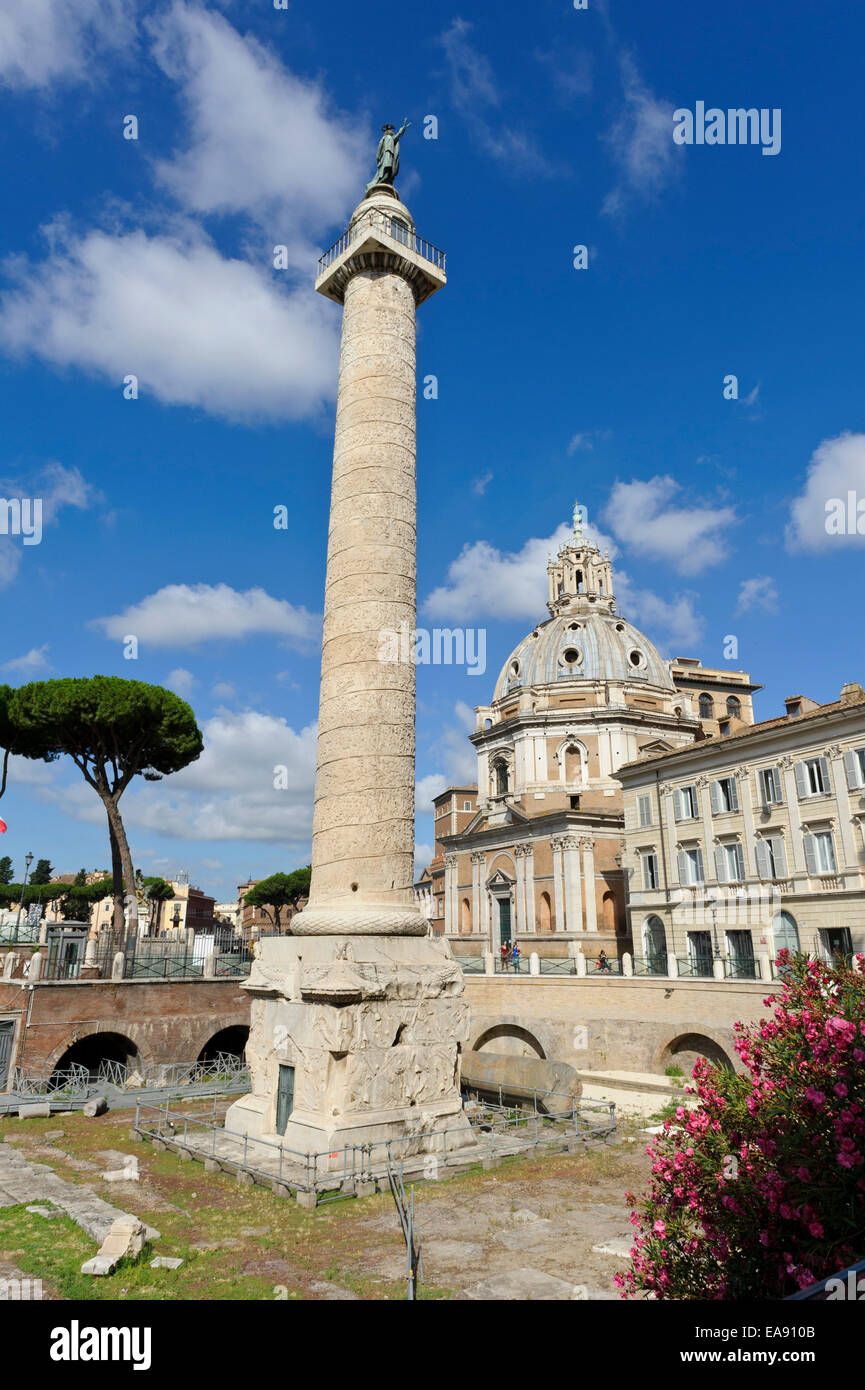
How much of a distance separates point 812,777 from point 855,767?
5.74 ft

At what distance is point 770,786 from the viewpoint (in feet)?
102

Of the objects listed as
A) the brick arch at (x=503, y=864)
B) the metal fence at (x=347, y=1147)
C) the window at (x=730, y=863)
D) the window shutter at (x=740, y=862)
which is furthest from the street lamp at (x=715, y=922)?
the brick arch at (x=503, y=864)

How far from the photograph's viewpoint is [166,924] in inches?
3583

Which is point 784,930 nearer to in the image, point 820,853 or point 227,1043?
point 820,853

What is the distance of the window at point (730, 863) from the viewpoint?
3159 cm

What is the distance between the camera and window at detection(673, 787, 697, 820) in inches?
1355

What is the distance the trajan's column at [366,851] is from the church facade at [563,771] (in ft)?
76.9

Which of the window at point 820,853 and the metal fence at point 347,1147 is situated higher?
the window at point 820,853

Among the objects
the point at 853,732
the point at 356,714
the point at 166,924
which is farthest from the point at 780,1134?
the point at 166,924

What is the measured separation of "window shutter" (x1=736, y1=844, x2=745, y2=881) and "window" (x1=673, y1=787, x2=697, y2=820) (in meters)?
2.62

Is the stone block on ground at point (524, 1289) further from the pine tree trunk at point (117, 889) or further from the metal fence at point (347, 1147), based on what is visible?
the pine tree trunk at point (117, 889)

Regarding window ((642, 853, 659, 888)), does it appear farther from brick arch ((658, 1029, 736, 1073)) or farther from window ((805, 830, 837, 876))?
brick arch ((658, 1029, 736, 1073))

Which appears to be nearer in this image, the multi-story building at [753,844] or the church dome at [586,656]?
the multi-story building at [753,844]
